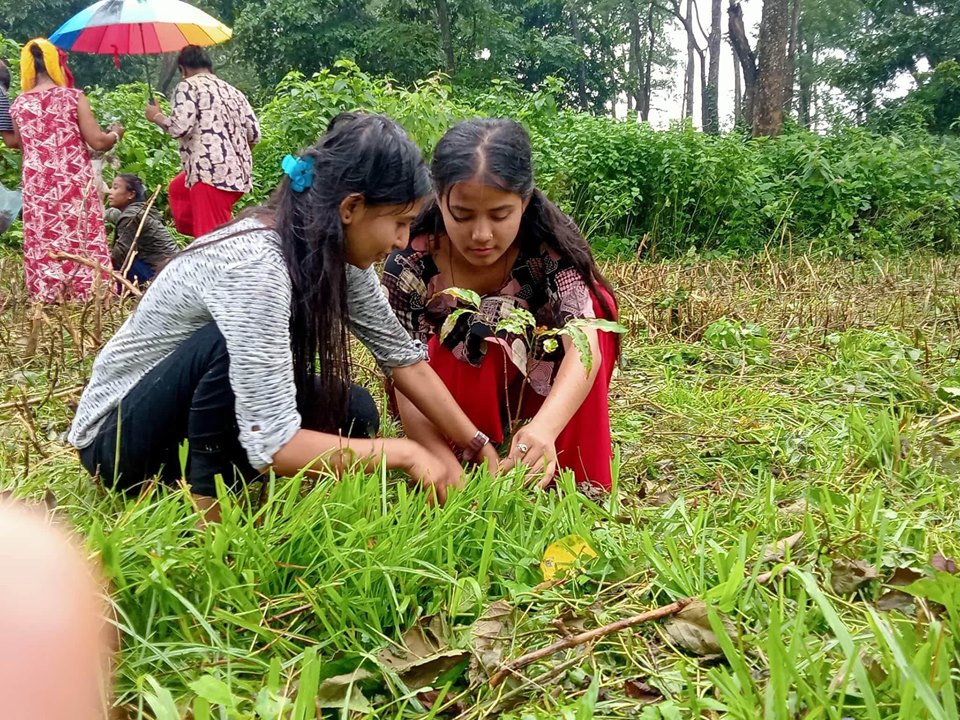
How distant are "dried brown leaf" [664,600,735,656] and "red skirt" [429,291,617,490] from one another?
0.84m

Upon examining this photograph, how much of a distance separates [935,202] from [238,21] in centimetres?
1513

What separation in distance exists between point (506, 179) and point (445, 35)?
58.2 ft

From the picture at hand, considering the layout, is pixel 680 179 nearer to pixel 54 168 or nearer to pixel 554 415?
pixel 54 168

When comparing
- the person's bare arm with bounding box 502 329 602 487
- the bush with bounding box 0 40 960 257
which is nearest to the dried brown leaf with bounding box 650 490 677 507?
the person's bare arm with bounding box 502 329 602 487

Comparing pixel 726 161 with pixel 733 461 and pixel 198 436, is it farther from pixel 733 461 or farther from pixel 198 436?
pixel 198 436

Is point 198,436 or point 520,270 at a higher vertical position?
point 520,270

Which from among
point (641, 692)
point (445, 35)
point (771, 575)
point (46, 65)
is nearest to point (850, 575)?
point (771, 575)

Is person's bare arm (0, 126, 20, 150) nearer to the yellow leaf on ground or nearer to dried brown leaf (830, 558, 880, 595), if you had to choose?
the yellow leaf on ground

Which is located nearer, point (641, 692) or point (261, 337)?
point (641, 692)

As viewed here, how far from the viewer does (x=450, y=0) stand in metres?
19.2

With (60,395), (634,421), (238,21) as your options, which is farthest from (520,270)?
(238,21)

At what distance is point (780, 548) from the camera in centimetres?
166

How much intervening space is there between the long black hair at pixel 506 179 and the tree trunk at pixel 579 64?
25109mm

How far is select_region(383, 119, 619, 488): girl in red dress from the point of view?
2219 mm
